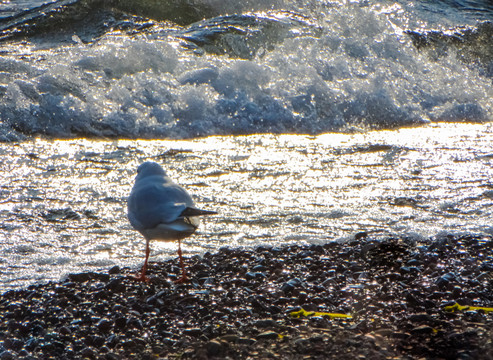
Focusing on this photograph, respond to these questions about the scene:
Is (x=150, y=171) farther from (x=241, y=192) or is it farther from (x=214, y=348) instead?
(x=214, y=348)

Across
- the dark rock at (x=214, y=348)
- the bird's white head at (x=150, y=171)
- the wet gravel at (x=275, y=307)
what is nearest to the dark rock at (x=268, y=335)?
the wet gravel at (x=275, y=307)

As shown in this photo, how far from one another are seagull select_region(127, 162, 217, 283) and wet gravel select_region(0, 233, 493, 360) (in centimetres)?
25

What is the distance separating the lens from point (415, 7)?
15.4m

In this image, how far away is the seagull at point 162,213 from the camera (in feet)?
10.9

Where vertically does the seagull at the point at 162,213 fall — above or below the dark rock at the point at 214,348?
above

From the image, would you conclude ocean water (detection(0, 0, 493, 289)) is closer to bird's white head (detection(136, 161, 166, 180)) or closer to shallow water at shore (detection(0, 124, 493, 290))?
shallow water at shore (detection(0, 124, 493, 290))

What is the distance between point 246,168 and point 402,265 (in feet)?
8.58

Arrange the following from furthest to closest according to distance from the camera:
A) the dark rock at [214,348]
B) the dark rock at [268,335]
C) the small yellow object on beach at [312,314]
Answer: the small yellow object on beach at [312,314]
the dark rock at [268,335]
the dark rock at [214,348]

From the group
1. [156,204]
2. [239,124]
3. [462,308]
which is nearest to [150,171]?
[156,204]

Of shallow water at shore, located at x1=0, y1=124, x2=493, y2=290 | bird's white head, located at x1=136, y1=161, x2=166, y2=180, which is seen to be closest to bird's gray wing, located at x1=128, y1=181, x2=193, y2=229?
bird's white head, located at x1=136, y1=161, x2=166, y2=180

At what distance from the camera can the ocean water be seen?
439 cm

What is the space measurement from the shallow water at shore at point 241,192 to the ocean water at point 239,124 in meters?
0.02

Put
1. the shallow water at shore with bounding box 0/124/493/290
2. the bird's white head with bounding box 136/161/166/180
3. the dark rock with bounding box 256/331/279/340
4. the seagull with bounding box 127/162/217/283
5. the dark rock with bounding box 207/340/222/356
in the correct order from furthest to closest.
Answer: the shallow water at shore with bounding box 0/124/493/290 < the bird's white head with bounding box 136/161/166/180 < the seagull with bounding box 127/162/217/283 < the dark rock with bounding box 256/331/279/340 < the dark rock with bounding box 207/340/222/356

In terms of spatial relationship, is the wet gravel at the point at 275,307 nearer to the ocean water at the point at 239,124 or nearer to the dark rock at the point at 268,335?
the dark rock at the point at 268,335
